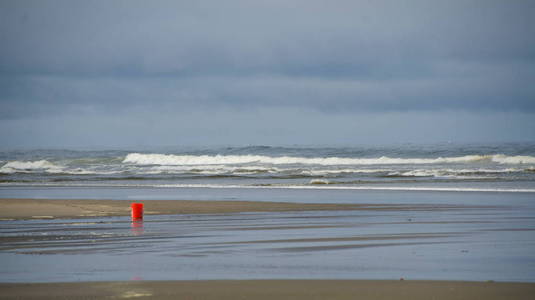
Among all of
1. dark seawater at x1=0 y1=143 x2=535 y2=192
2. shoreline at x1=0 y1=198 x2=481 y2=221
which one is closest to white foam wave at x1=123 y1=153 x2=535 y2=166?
dark seawater at x1=0 y1=143 x2=535 y2=192

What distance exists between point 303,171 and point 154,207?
24925 millimetres

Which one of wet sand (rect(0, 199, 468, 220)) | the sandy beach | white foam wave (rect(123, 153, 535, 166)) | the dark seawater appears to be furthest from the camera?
white foam wave (rect(123, 153, 535, 166))

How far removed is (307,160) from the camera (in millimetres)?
63688

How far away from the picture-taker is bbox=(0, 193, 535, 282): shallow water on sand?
860 cm

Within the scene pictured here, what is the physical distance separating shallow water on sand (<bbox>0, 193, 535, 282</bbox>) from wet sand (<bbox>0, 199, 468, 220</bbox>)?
1537mm

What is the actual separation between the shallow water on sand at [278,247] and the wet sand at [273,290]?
15.3 inches

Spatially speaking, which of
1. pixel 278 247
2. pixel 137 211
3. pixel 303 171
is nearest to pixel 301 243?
pixel 278 247

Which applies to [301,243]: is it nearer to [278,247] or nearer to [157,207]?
[278,247]

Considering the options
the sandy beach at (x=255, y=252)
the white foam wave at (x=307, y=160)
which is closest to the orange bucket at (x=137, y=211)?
the sandy beach at (x=255, y=252)

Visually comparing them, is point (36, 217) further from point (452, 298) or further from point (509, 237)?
point (452, 298)

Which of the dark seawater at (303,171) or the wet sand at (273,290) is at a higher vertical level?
the dark seawater at (303,171)

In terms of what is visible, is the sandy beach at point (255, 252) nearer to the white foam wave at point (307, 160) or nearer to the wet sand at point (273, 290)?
the wet sand at point (273, 290)

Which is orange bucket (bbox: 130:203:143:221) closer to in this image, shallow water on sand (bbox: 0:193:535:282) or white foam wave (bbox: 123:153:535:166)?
shallow water on sand (bbox: 0:193:535:282)

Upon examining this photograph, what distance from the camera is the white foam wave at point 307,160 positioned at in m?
54.4
